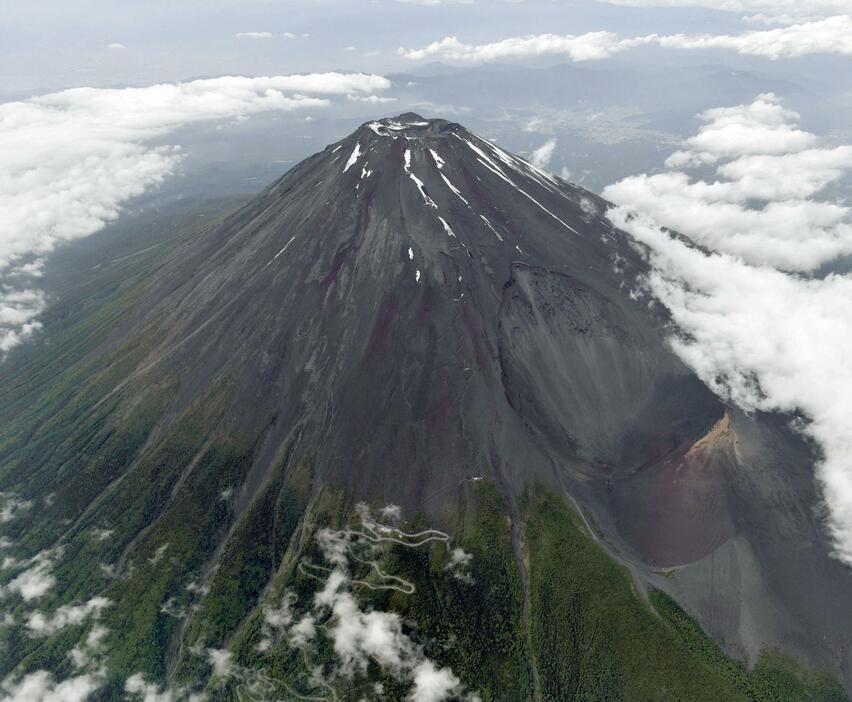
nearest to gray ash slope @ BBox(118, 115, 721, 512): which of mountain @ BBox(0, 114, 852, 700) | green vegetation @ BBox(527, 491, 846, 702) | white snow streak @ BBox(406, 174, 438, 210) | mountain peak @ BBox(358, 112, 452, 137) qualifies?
white snow streak @ BBox(406, 174, 438, 210)

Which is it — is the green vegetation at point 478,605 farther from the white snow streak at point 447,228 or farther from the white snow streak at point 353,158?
the white snow streak at point 353,158

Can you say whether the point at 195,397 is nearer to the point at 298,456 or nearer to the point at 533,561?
the point at 298,456

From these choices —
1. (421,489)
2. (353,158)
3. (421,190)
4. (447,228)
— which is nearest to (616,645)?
(421,489)

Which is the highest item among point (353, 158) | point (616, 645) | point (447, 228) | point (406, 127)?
point (406, 127)

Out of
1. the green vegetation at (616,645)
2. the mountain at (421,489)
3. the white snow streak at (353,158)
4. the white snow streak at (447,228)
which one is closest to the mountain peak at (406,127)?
the mountain at (421,489)

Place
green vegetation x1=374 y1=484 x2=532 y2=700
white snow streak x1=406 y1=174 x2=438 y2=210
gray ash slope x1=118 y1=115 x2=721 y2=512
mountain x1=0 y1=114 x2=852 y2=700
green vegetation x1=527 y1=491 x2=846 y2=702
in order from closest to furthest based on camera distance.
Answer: green vegetation x1=527 y1=491 x2=846 y2=702
green vegetation x1=374 y1=484 x2=532 y2=700
mountain x1=0 y1=114 x2=852 y2=700
gray ash slope x1=118 y1=115 x2=721 y2=512
white snow streak x1=406 y1=174 x2=438 y2=210

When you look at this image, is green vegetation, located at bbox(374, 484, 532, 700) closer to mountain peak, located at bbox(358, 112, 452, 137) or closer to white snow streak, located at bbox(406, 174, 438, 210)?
white snow streak, located at bbox(406, 174, 438, 210)

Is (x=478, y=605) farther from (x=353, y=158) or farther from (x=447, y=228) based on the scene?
(x=353, y=158)

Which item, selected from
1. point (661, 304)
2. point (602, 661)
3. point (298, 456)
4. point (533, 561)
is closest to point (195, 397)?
point (298, 456)

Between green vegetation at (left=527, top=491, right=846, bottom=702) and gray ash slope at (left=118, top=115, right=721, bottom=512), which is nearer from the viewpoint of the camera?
green vegetation at (left=527, top=491, right=846, bottom=702)
